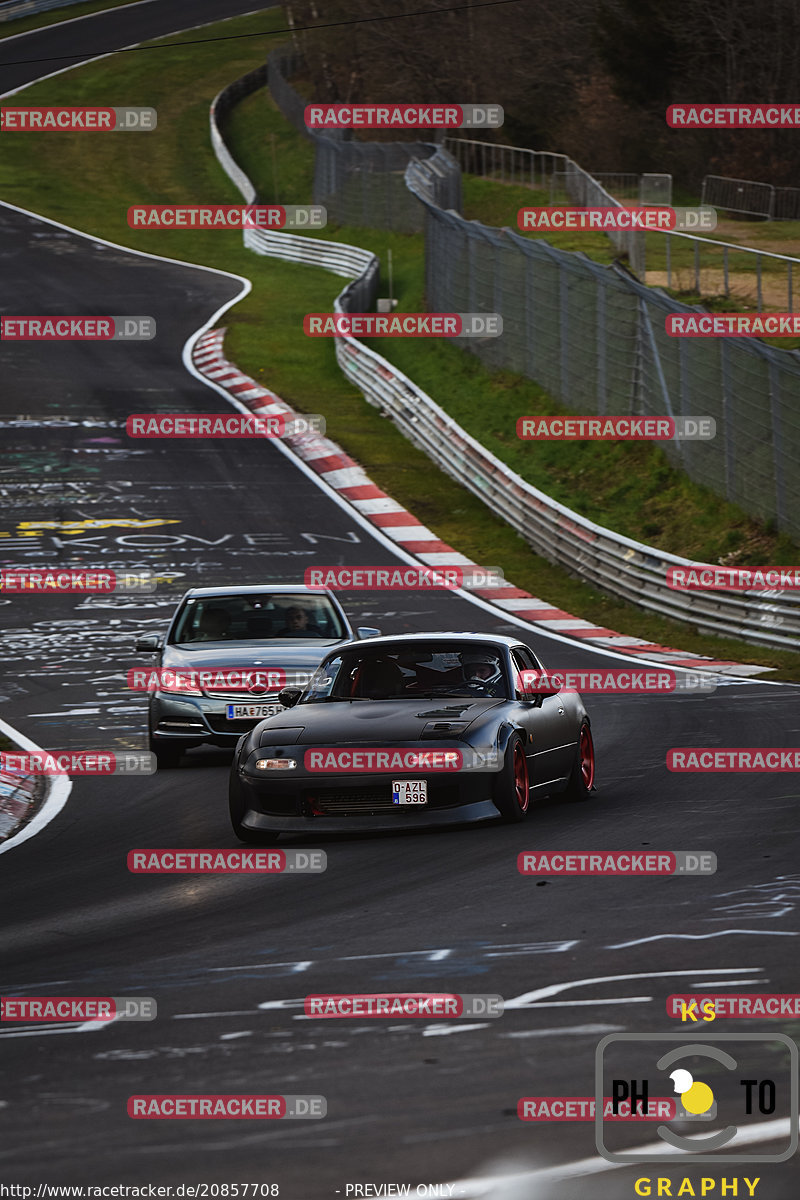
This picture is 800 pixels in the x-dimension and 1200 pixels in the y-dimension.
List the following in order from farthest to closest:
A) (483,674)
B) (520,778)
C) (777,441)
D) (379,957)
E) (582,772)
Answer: (777,441), (582,772), (483,674), (520,778), (379,957)

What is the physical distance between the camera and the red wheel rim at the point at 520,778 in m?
10.7

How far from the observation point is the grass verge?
27.5 m

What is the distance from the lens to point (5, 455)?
3503 cm

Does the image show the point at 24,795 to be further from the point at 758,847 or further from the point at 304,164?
the point at 304,164

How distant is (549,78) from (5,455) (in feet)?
116
